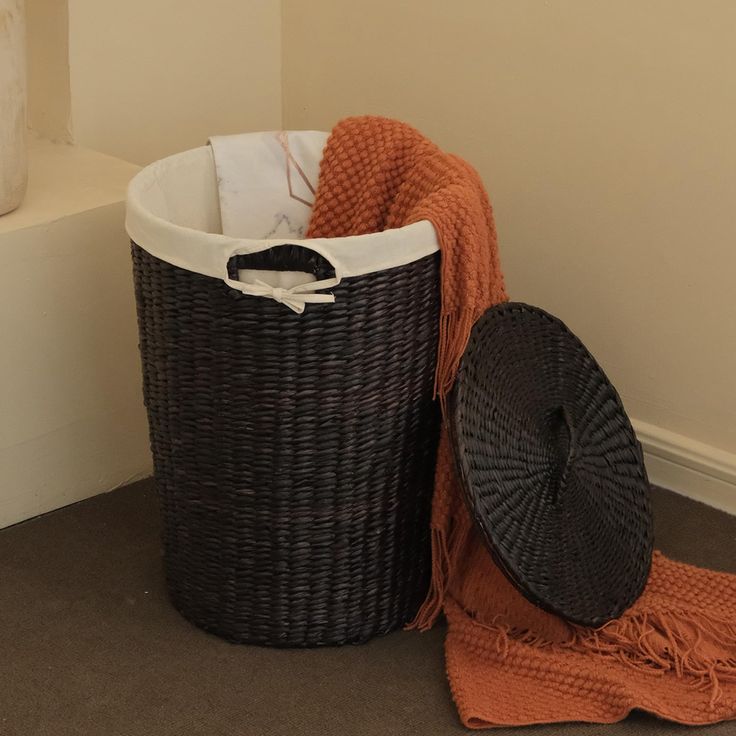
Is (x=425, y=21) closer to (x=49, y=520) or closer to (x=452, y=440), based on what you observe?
(x=452, y=440)

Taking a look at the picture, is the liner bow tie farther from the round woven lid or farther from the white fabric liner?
the round woven lid

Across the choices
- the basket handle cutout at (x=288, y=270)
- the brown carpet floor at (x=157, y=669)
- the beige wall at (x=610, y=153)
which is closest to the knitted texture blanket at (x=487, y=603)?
the brown carpet floor at (x=157, y=669)

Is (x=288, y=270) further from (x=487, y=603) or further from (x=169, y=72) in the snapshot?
(x=169, y=72)

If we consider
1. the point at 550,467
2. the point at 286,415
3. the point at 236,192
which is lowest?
the point at 550,467

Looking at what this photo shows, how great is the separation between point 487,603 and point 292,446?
0.31 m

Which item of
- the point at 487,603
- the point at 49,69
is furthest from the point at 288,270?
the point at 49,69

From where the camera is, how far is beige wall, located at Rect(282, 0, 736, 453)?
1.45 meters

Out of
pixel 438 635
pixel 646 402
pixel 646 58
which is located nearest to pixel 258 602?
pixel 438 635

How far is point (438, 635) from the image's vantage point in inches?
52.7

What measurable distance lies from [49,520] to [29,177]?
47 cm

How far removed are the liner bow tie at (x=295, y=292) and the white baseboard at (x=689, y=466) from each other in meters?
0.69

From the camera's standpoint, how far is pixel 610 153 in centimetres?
153

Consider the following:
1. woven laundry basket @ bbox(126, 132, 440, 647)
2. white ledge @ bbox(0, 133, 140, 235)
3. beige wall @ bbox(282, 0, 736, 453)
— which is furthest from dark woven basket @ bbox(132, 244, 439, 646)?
beige wall @ bbox(282, 0, 736, 453)

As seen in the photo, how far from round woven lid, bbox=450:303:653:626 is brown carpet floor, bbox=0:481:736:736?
15 cm
